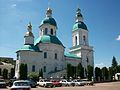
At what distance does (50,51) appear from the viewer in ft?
197

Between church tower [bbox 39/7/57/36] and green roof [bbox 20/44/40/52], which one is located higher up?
church tower [bbox 39/7/57/36]

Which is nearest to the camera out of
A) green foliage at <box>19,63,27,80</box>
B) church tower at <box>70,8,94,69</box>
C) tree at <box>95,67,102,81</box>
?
green foliage at <box>19,63,27,80</box>

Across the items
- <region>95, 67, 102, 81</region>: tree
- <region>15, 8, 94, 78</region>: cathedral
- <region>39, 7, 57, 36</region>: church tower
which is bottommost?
<region>95, 67, 102, 81</region>: tree

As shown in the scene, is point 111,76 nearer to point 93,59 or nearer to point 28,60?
point 93,59

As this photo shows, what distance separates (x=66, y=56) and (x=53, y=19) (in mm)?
12741

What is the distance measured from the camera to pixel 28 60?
5656 centimetres

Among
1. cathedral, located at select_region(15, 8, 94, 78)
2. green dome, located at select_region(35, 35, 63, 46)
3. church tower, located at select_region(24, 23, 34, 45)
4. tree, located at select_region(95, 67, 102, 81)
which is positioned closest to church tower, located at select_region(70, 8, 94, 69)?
cathedral, located at select_region(15, 8, 94, 78)

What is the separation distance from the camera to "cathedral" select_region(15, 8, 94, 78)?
188ft

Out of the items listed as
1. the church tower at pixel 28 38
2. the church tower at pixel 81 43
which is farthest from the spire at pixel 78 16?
the church tower at pixel 28 38

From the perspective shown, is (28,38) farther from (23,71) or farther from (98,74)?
(98,74)

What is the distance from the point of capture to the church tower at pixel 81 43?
69.6 metres

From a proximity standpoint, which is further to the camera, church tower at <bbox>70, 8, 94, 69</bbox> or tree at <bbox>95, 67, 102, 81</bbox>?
church tower at <bbox>70, 8, 94, 69</bbox>

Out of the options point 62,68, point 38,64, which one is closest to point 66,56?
point 62,68

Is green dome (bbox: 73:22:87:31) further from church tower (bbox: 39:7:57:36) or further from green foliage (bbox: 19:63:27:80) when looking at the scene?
green foliage (bbox: 19:63:27:80)
